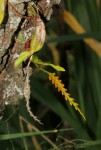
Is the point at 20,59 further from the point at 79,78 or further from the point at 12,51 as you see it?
the point at 79,78

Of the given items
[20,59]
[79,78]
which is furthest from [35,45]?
[79,78]

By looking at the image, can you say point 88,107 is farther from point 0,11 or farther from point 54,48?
point 0,11

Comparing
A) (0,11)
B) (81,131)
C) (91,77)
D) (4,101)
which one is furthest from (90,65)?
(0,11)

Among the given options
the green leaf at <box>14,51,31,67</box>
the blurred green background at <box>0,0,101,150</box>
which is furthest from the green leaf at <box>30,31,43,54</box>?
the blurred green background at <box>0,0,101,150</box>

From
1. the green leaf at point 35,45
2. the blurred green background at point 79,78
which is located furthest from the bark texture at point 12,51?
the blurred green background at point 79,78

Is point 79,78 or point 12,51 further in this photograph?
point 79,78

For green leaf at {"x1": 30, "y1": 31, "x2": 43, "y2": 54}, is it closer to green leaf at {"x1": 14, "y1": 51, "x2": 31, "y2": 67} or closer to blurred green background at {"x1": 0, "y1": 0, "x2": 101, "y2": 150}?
green leaf at {"x1": 14, "y1": 51, "x2": 31, "y2": 67}

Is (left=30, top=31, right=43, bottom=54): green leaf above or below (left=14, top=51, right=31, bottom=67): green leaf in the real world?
below

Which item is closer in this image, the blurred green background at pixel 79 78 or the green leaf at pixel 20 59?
the green leaf at pixel 20 59

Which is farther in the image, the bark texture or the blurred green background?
the blurred green background

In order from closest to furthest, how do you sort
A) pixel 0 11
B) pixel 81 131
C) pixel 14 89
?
pixel 0 11
pixel 14 89
pixel 81 131

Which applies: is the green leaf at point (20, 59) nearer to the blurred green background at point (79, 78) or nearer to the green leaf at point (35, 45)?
the green leaf at point (35, 45)
